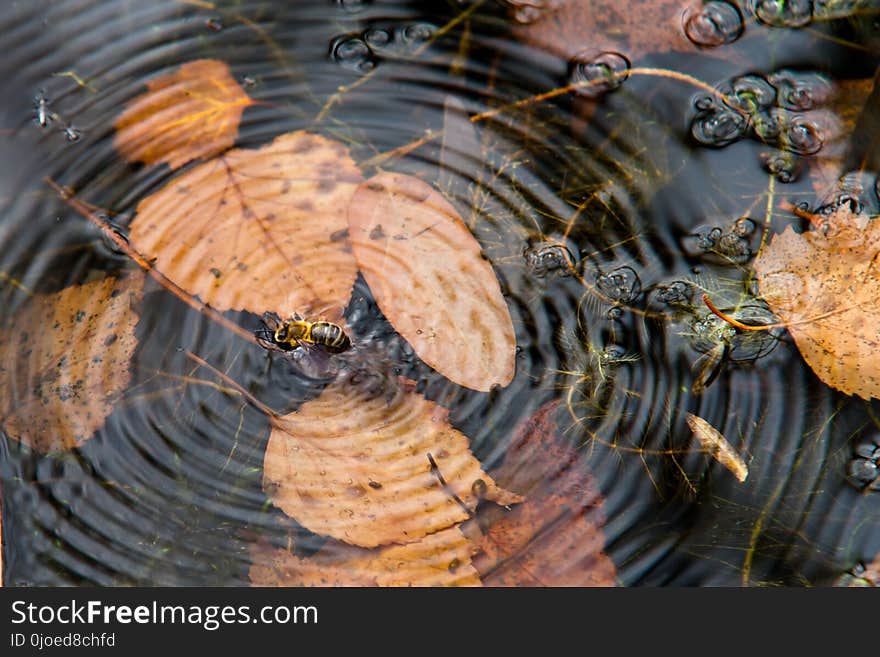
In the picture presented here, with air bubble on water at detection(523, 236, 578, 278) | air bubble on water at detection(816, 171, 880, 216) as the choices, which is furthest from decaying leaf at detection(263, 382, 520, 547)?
air bubble on water at detection(816, 171, 880, 216)

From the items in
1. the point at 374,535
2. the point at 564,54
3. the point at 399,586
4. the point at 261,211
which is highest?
the point at 564,54

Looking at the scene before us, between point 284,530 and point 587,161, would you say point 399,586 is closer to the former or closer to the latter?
point 284,530

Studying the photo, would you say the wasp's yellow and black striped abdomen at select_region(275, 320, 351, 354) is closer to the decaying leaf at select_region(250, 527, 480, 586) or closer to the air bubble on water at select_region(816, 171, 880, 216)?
the decaying leaf at select_region(250, 527, 480, 586)

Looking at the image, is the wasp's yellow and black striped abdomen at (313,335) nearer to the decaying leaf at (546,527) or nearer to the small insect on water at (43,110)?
the decaying leaf at (546,527)

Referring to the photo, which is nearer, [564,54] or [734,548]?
[734,548]

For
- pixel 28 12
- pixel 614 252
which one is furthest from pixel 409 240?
pixel 28 12

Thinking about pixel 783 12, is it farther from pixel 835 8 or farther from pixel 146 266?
pixel 146 266
